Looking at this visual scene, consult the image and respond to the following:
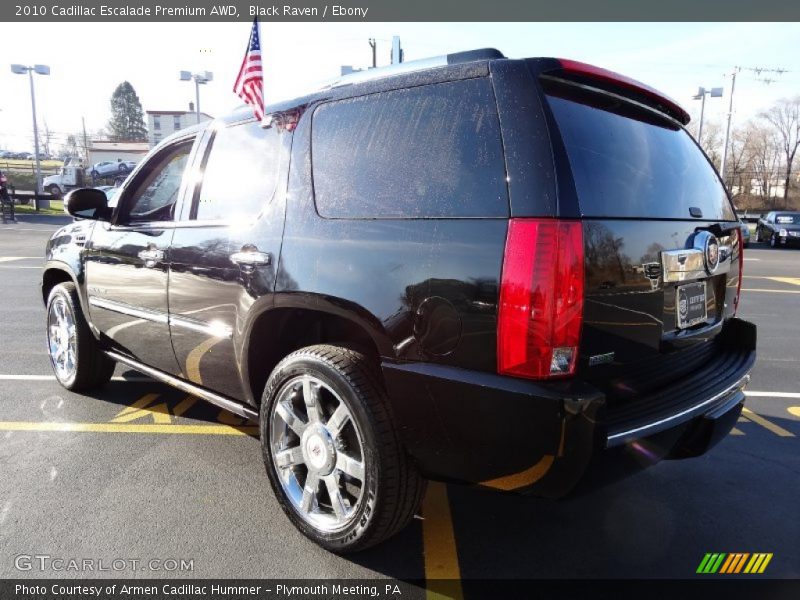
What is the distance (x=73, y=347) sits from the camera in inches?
166

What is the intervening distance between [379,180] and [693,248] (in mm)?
1284

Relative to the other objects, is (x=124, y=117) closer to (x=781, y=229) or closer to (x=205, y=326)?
(x=781, y=229)

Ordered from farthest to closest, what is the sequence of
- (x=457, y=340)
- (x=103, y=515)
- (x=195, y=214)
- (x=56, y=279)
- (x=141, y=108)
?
(x=141, y=108), (x=56, y=279), (x=195, y=214), (x=103, y=515), (x=457, y=340)

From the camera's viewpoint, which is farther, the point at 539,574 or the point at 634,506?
the point at 634,506

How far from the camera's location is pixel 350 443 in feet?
7.84

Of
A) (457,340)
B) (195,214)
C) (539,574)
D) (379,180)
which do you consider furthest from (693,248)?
(195,214)

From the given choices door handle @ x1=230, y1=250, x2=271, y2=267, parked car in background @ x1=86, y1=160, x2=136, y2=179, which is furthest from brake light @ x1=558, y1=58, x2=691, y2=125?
parked car in background @ x1=86, y1=160, x2=136, y2=179

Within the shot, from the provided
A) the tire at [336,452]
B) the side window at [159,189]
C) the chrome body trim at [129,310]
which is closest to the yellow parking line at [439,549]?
the tire at [336,452]

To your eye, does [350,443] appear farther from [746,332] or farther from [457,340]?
[746,332]

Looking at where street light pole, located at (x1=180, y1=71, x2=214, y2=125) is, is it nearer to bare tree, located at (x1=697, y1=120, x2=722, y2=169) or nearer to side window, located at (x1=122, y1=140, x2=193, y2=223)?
side window, located at (x1=122, y1=140, x2=193, y2=223)

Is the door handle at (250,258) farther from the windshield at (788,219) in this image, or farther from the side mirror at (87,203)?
the windshield at (788,219)

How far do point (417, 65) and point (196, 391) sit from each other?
2.11 metres

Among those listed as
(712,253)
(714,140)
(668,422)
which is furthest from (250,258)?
(714,140)

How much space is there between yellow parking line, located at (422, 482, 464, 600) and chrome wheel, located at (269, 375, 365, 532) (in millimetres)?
393
